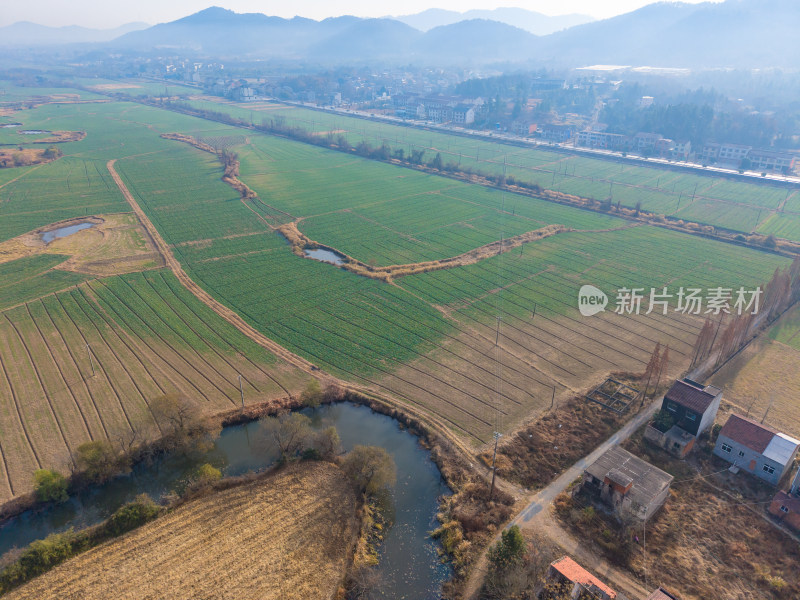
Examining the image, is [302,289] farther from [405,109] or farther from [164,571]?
[405,109]

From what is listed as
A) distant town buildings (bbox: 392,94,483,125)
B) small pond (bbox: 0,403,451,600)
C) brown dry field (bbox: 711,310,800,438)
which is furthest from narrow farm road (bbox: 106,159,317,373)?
distant town buildings (bbox: 392,94,483,125)

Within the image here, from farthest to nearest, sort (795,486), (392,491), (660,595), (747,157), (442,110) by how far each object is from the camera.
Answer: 1. (442,110)
2. (747,157)
3. (392,491)
4. (795,486)
5. (660,595)

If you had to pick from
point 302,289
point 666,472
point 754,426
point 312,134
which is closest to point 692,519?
point 666,472

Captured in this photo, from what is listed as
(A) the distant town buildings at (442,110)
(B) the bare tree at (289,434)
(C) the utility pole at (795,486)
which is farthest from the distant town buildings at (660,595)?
(A) the distant town buildings at (442,110)

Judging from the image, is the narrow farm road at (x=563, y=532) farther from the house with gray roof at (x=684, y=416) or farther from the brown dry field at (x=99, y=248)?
the brown dry field at (x=99, y=248)

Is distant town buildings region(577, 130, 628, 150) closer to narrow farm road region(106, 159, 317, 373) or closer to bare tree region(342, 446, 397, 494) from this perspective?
narrow farm road region(106, 159, 317, 373)

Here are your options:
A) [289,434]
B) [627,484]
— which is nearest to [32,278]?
[289,434]

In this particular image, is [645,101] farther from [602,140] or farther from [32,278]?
[32,278]
